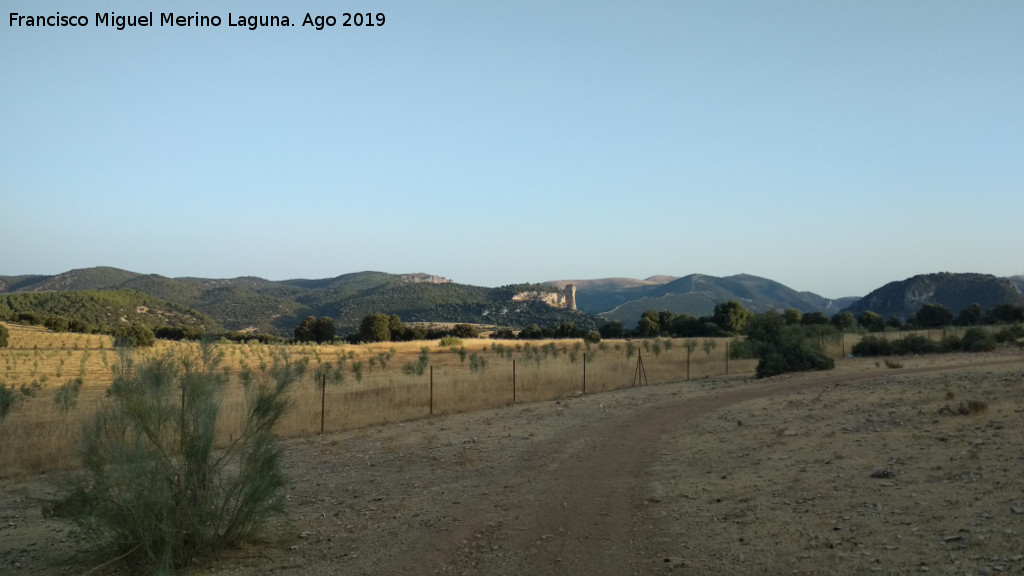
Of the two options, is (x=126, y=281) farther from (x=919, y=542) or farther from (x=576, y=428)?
(x=919, y=542)

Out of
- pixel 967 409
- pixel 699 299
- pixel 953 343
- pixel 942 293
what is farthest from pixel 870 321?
pixel 967 409

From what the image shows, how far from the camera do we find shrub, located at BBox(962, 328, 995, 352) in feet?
142

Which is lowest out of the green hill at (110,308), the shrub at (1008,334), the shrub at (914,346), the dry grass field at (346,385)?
the dry grass field at (346,385)

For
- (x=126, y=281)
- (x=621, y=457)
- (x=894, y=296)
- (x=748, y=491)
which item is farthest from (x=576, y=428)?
(x=126, y=281)

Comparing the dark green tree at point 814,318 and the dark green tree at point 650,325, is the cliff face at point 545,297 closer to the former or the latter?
the dark green tree at point 650,325

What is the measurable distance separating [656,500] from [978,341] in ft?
137

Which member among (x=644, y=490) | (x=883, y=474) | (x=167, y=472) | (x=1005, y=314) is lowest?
(x=644, y=490)

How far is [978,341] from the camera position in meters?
43.9

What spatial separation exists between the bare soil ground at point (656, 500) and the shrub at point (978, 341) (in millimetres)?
Answer: 26806

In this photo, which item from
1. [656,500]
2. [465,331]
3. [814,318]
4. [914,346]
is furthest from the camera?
[465,331]

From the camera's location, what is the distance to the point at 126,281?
127312 mm

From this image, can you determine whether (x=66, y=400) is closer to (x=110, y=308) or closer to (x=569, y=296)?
(x=110, y=308)

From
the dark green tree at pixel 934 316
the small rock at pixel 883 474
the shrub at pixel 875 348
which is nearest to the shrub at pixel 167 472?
the small rock at pixel 883 474

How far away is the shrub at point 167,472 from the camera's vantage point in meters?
8.22
